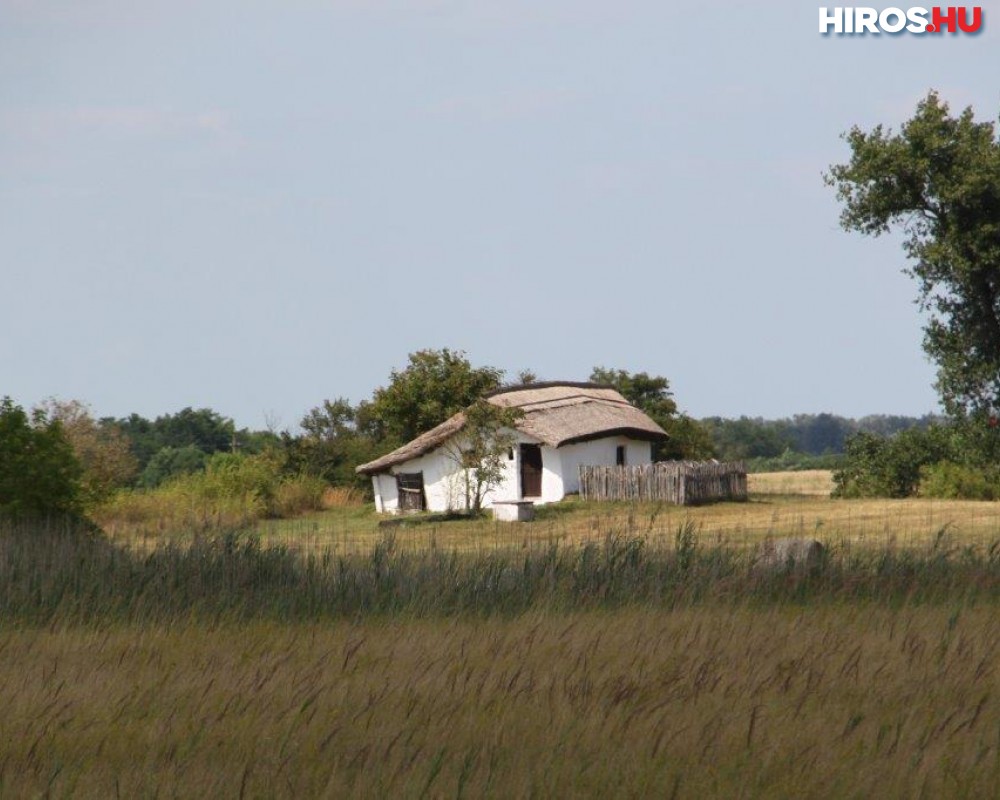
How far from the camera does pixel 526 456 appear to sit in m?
52.3

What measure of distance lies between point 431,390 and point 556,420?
702cm

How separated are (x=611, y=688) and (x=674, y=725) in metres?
1.31

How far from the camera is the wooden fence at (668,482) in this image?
159ft

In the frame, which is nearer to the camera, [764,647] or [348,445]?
[764,647]

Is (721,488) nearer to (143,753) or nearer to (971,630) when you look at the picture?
(971,630)

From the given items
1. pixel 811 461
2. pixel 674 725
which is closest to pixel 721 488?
pixel 674 725

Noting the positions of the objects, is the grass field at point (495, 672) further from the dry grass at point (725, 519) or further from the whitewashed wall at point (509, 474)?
the whitewashed wall at point (509, 474)

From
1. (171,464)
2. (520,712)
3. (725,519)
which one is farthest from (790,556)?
(171,464)

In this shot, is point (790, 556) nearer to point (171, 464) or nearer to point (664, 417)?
point (664, 417)

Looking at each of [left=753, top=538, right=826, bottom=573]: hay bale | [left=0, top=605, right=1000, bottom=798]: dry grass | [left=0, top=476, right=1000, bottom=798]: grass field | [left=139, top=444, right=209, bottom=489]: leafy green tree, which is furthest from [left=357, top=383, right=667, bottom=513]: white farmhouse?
[left=0, top=605, right=1000, bottom=798]: dry grass

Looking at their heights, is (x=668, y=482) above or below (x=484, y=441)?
below

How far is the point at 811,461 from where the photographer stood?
123 m

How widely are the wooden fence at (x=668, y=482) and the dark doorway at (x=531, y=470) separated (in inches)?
72.6

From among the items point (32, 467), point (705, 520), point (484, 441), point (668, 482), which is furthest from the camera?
point (668, 482)
